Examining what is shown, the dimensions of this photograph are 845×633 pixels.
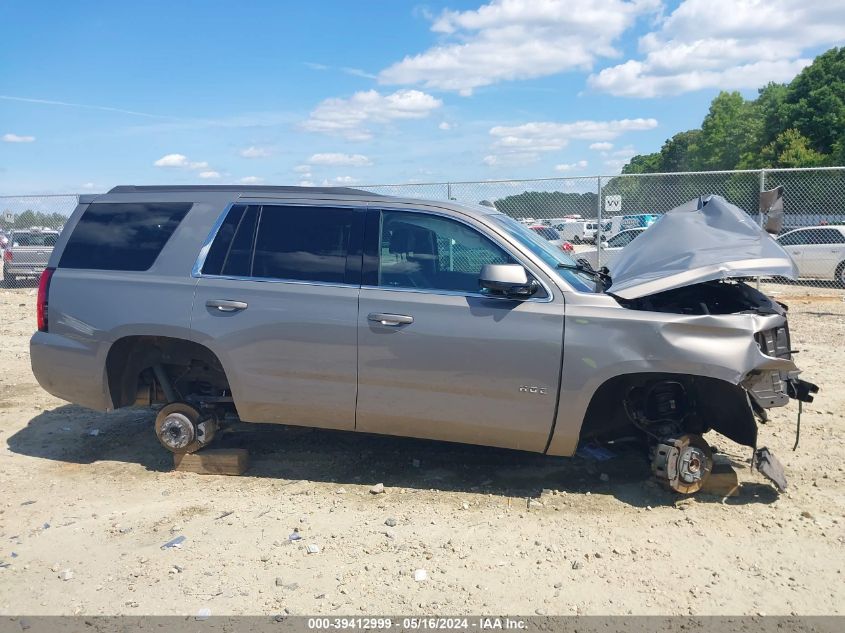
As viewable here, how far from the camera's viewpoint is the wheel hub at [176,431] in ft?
16.4

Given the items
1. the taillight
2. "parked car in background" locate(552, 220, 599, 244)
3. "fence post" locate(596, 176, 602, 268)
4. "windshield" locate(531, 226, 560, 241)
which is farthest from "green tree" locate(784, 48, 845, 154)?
the taillight

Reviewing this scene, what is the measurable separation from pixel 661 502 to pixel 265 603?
98.6 inches

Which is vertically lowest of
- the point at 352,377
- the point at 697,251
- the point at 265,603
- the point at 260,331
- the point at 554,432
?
the point at 265,603

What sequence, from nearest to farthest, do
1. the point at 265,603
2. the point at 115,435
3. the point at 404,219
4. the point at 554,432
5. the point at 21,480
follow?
the point at 265,603, the point at 554,432, the point at 404,219, the point at 21,480, the point at 115,435

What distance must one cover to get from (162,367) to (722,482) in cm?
398

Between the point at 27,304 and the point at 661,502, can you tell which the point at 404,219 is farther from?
the point at 27,304

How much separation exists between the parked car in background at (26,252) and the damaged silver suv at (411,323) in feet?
50.4

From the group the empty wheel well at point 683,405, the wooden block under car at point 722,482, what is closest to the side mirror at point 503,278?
the empty wheel well at point 683,405

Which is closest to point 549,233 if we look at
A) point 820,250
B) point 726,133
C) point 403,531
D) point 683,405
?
point 820,250

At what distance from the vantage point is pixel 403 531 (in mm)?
4117

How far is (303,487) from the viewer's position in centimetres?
478

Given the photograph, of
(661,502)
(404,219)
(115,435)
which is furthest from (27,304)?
(661,502)

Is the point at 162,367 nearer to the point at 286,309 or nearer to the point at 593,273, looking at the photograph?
the point at 286,309

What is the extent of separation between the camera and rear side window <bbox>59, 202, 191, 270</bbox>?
16.4ft
